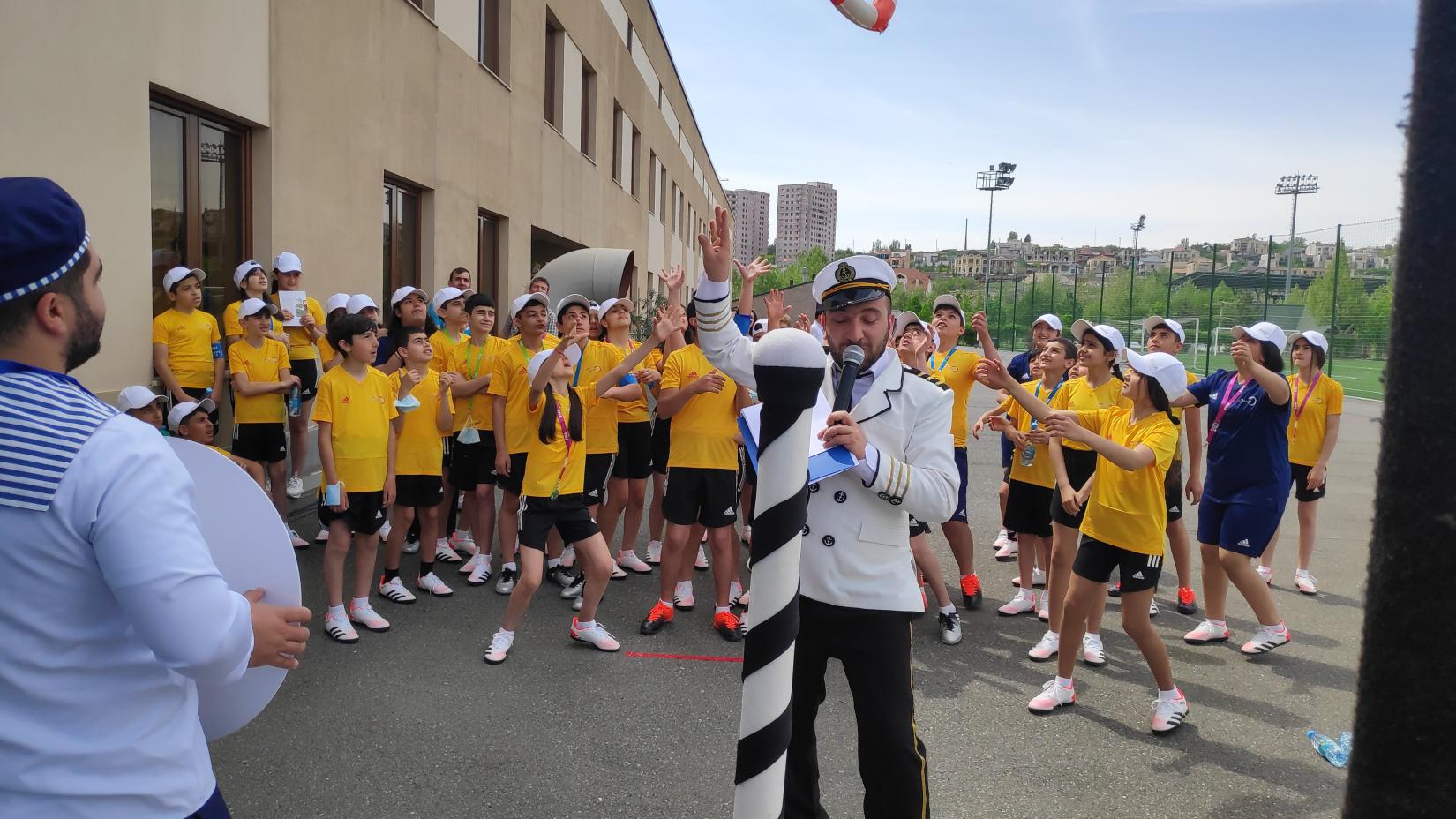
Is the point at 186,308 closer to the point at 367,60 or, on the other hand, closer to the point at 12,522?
Answer: the point at 367,60

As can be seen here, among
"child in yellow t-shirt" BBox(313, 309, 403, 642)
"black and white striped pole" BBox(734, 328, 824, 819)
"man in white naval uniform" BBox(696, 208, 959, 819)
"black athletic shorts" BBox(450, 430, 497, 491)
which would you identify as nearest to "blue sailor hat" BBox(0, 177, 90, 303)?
"black and white striped pole" BBox(734, 328, 824, 819)

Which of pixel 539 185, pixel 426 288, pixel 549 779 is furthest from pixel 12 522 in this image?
pixel 539 185

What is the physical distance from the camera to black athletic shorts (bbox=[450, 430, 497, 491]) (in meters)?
6.93

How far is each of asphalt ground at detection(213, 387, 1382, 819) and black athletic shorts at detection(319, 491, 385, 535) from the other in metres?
0.66

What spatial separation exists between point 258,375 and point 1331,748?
24.8ft

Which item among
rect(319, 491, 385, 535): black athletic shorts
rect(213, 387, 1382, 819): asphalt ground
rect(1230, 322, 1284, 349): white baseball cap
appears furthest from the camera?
rect(1230, 322, 1284, 349): white baseball cap

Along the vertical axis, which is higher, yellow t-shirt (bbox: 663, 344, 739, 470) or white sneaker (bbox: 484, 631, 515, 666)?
yellow t-shirt (bbox: 663, 344, 739, 470)

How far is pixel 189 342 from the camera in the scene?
23.7ft

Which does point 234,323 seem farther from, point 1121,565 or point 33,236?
point 1121,565

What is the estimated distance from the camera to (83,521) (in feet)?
4.56

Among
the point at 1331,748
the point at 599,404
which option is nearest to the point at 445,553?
the point at 599,404

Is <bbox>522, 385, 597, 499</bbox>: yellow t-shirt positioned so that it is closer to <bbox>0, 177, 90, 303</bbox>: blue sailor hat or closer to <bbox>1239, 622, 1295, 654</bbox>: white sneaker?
<bbox>0, 177, 90, 303</bbox>: blue sailor hat

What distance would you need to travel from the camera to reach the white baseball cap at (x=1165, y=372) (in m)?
4.48

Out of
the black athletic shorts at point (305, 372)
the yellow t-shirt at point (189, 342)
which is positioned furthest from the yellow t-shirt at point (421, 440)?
the black athletic shorts at point (305, 372)
